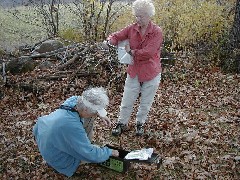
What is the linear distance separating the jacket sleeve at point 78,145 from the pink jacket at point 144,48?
1620 mm

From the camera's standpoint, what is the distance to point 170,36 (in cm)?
1330

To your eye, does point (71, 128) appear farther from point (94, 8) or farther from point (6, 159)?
point (94, 8)

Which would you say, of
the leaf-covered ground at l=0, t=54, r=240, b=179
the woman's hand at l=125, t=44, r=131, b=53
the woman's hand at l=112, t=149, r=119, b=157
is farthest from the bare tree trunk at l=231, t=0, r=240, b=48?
the woman's hand at l=112, t=149, r=119, b=157

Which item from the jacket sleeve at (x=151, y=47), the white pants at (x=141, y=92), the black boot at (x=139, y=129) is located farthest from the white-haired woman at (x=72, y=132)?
the black boot at (x=139, y=129)

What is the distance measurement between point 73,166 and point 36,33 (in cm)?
1203

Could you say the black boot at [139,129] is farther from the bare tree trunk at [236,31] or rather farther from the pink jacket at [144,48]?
the bare tree trunk at [236,31]

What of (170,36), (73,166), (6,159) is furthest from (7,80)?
(170,36)

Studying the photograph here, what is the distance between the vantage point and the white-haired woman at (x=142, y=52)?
546cm

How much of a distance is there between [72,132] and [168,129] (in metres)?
2.79

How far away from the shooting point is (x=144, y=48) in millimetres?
5590

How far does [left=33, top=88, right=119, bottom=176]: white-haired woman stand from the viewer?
177 inches

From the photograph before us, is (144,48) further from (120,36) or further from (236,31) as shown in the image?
(236,31)

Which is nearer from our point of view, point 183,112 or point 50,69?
point 183,112

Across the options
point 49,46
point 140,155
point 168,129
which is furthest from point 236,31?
point 140,155
